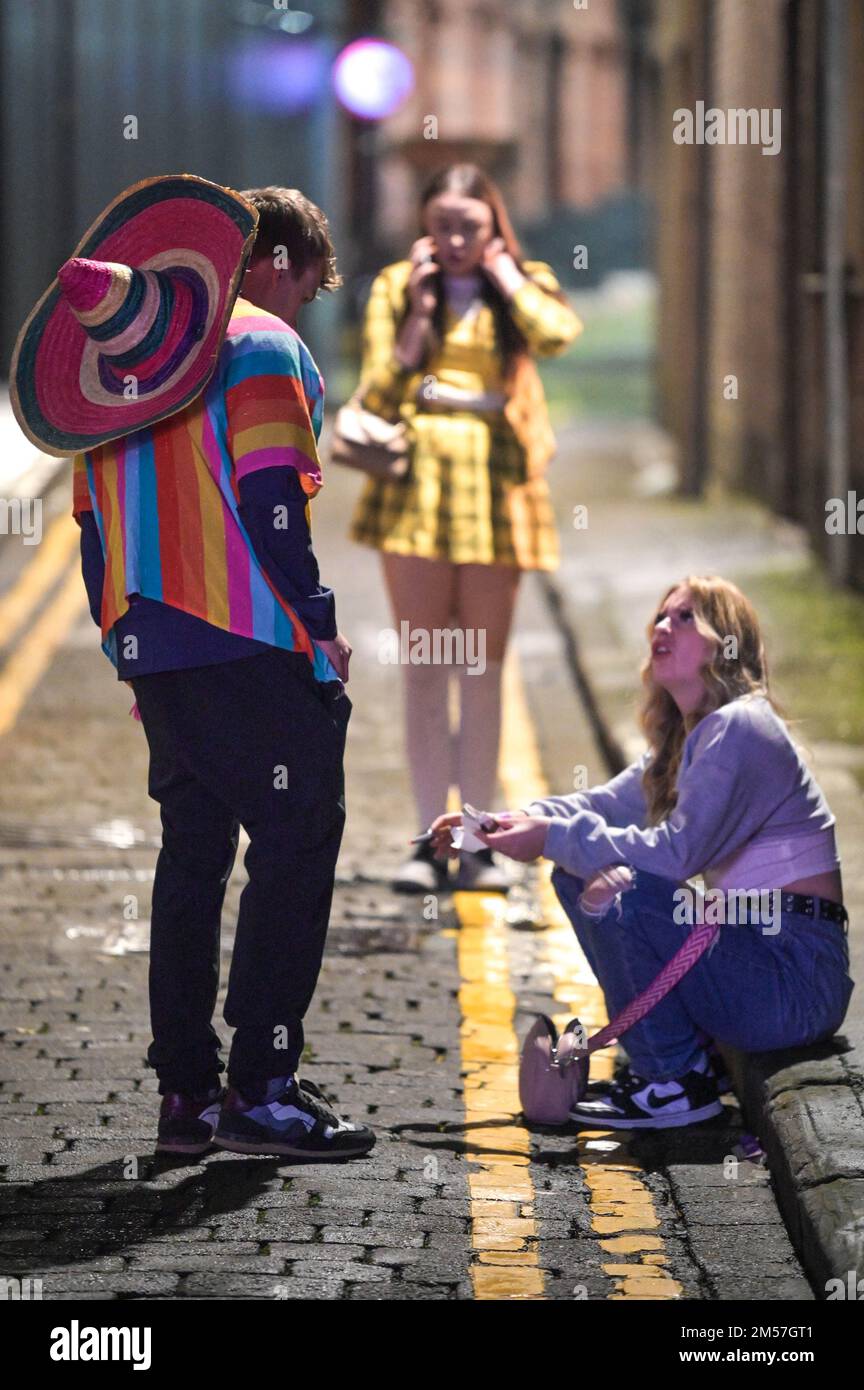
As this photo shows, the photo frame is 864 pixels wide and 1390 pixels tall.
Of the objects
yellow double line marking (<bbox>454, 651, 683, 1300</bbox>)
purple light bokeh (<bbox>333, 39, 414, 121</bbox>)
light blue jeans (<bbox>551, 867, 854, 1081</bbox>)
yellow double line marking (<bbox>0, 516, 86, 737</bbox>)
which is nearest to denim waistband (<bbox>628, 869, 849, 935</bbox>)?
light blue jeans (<bbox>551, 867, 854, 1081</bbox>)

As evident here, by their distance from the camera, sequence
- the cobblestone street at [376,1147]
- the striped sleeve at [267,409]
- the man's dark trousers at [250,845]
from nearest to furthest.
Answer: the cobblestone street at [376,1147] → the striped sleeve at [267,409] → the man's dark trousers at [250,845]

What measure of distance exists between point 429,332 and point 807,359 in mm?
7889

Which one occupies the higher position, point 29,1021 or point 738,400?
point 738,400

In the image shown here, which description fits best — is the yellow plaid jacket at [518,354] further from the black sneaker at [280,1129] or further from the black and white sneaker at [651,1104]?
the black sneaker at [280,1129]

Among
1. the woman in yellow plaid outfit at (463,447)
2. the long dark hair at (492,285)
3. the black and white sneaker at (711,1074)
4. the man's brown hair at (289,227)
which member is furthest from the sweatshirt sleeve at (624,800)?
the long dark hair at (492,285)

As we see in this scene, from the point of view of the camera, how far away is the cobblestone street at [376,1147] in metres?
4.21

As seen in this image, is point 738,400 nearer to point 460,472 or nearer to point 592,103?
point 460,472

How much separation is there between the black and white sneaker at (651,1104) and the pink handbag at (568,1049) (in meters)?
0.06

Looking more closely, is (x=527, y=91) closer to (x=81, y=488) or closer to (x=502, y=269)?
(x=502, y=269)

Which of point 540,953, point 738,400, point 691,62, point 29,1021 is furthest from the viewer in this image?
point 691,62

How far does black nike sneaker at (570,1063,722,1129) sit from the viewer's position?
507cm

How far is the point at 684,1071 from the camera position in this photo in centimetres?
514
